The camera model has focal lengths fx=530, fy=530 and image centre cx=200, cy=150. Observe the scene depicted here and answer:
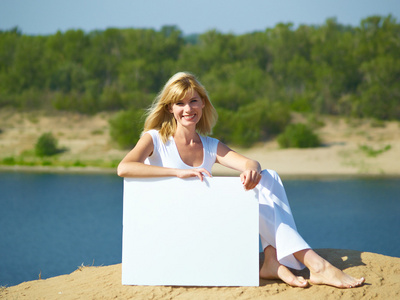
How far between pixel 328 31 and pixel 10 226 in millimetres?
23734

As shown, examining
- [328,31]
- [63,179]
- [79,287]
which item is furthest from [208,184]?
[328,31]

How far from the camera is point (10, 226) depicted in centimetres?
912

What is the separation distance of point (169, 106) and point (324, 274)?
4.32ft

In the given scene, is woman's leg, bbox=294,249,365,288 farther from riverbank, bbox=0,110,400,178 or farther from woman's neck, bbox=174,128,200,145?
riverbank, bbox=0,110,400,178

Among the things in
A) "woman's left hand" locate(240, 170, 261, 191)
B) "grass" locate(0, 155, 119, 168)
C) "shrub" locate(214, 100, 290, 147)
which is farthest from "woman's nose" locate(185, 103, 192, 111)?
"shrub" locate(214, 100, 290, 147)

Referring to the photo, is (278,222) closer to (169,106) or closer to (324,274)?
(324,274)

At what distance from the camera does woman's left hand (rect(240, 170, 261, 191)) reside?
280cm

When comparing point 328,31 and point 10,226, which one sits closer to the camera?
point 10,226

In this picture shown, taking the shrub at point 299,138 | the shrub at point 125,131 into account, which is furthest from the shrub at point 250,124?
the shrub at point 125,131

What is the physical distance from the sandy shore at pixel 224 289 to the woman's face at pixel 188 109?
0.95m

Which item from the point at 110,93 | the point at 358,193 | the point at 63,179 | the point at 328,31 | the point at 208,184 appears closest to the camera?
the point at 208,184

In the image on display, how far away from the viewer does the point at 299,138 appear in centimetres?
1873

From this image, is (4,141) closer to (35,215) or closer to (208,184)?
(35,215)

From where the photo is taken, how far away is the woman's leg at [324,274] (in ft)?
9.30
